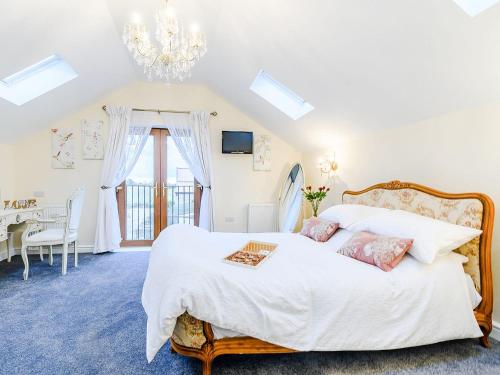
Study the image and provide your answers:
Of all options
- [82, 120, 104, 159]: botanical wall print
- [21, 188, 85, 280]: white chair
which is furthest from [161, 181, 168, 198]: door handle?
[21, 188, 85, 280]: white chair

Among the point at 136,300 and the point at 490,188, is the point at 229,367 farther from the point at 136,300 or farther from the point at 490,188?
the point at 490,188

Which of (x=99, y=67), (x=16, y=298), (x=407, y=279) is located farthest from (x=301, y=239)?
(x=99, y=67)

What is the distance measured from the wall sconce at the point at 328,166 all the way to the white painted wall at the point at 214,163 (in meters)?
0.89

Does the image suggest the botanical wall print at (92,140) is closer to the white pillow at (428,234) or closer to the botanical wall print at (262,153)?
the botanical wall print at (262,153)

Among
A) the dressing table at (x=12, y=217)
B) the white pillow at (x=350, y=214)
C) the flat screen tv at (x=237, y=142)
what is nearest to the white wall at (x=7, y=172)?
the dressing table at (x=12, y=217)

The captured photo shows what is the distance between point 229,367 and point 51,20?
131 inches

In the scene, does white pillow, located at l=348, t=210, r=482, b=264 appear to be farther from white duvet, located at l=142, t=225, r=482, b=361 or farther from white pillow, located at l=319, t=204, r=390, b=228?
white pillow, located at l=319, t=204, r=390, b=228

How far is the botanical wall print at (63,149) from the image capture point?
4.07m

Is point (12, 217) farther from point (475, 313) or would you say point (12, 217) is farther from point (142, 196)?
point (475, 313)

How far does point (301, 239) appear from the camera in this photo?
8.67ft

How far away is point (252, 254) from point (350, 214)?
1.20 meters

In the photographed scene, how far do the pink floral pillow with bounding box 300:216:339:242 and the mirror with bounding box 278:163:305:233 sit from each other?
5.32 feet

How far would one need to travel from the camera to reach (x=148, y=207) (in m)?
4.52

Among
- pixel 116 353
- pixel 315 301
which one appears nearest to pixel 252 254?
pixel 315 301
